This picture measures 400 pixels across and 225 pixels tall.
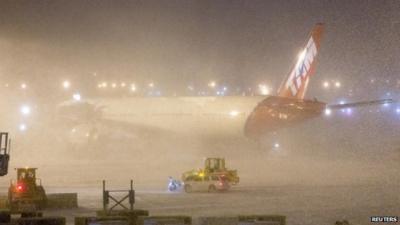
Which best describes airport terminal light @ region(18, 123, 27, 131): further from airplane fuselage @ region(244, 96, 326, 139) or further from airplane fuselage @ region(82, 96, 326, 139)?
airplane fuselage @ region(244, 96, 326, 139)

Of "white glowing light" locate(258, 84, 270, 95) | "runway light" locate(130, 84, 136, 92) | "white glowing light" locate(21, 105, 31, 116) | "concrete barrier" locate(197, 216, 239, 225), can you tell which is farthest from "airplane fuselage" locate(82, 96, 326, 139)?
"white glowing light" locate(258, 84, 270, 95)

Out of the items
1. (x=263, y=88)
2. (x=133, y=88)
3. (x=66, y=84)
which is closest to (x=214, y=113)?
(x=66, y=84)

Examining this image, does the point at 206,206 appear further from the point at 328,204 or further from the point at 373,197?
the point at 373,197

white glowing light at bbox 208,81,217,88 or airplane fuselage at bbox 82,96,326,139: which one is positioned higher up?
white glowing light at bbox 208,81,217,88

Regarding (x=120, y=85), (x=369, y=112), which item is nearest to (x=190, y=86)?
(x=120, y=85)

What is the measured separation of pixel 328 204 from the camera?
30.3m

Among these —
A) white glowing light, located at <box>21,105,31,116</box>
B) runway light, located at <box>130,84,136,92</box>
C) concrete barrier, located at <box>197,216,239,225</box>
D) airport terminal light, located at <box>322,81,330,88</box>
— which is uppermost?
airport terminal light, located at <box>322,81,330,88</box>

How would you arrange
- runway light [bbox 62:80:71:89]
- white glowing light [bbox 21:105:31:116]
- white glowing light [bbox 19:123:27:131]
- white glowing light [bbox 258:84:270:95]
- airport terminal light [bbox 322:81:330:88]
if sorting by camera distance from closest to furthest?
white glowing light [bbox 19:123:27:131], white glowing light [bbox 21:105:31:116], runway light [bbox 62:80:71:89], airport terminal light [bbox 322:81:330:88], white glowing light [bbox 258:84:270:95]

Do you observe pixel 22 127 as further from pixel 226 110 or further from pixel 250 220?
pixel 250 220

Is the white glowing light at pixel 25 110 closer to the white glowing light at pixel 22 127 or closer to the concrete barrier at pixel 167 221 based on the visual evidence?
the white glowing light at pixel 22 127

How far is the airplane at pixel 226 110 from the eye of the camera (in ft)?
190

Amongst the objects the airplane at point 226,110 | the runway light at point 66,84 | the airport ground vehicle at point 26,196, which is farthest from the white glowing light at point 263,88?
the airport ground vehicle at point 26,196

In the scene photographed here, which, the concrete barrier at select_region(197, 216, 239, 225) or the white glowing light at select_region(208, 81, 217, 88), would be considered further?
the white glowing light at select_region(208, 81, 217, 88)

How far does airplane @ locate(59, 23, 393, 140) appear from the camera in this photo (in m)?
57.8
